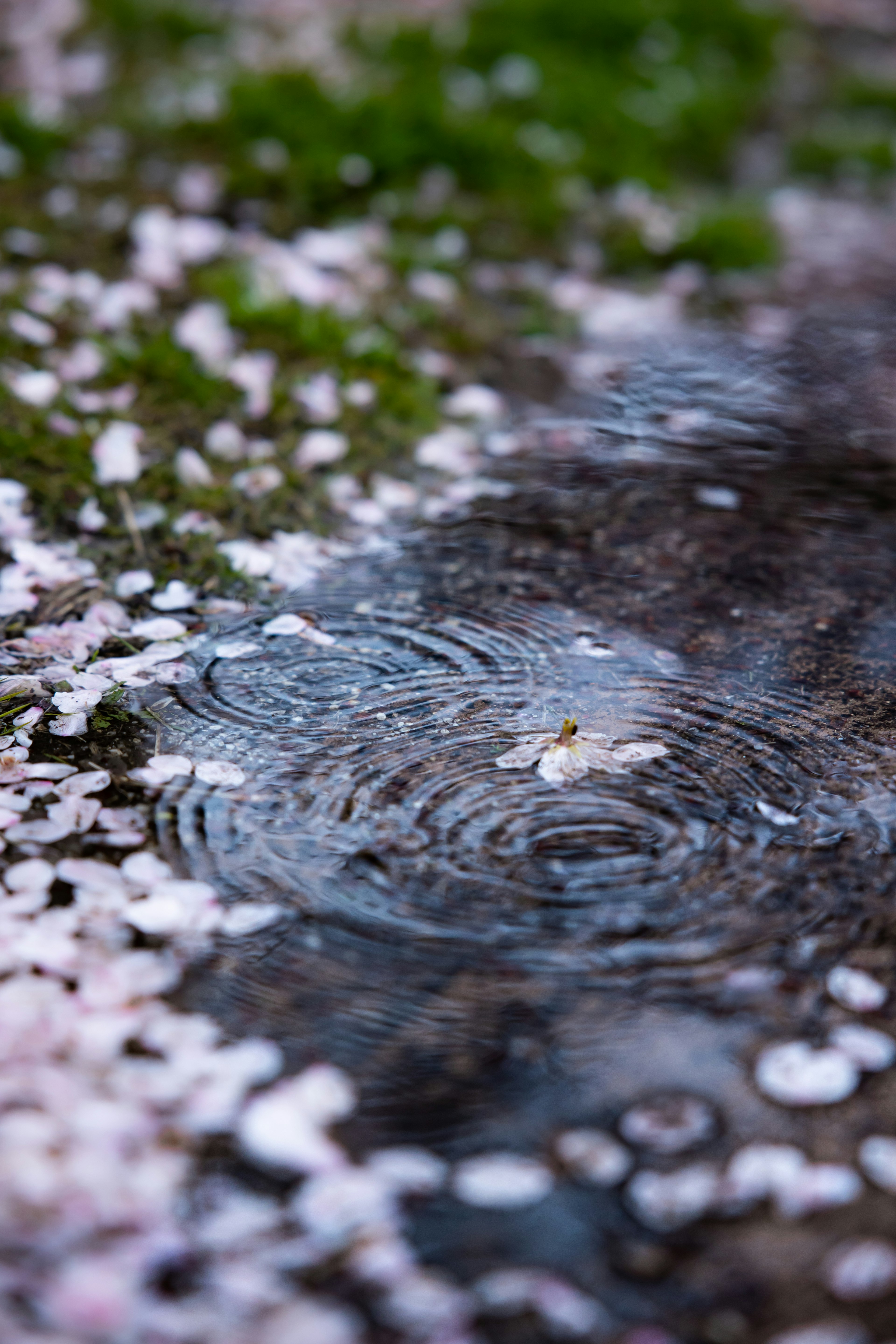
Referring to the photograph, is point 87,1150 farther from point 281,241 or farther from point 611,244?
point 611,244

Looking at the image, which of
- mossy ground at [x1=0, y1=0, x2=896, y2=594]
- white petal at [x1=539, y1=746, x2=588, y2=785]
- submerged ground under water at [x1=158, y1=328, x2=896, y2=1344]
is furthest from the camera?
mossy ground at [x1=0, y1=0, x2=896, y2=594]

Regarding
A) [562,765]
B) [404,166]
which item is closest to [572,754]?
[562,765]

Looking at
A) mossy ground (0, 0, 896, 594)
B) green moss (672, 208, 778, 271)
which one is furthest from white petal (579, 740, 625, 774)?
green moss (672, 208, 778, 271)

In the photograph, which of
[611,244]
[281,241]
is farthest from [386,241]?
[611,244]

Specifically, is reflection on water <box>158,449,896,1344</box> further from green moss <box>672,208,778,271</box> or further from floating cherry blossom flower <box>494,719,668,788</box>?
green moss <box>672,208,778,271</box>

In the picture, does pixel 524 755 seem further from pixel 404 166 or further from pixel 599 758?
pixel 404 166

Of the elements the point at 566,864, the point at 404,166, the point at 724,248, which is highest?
the point at 404,166
